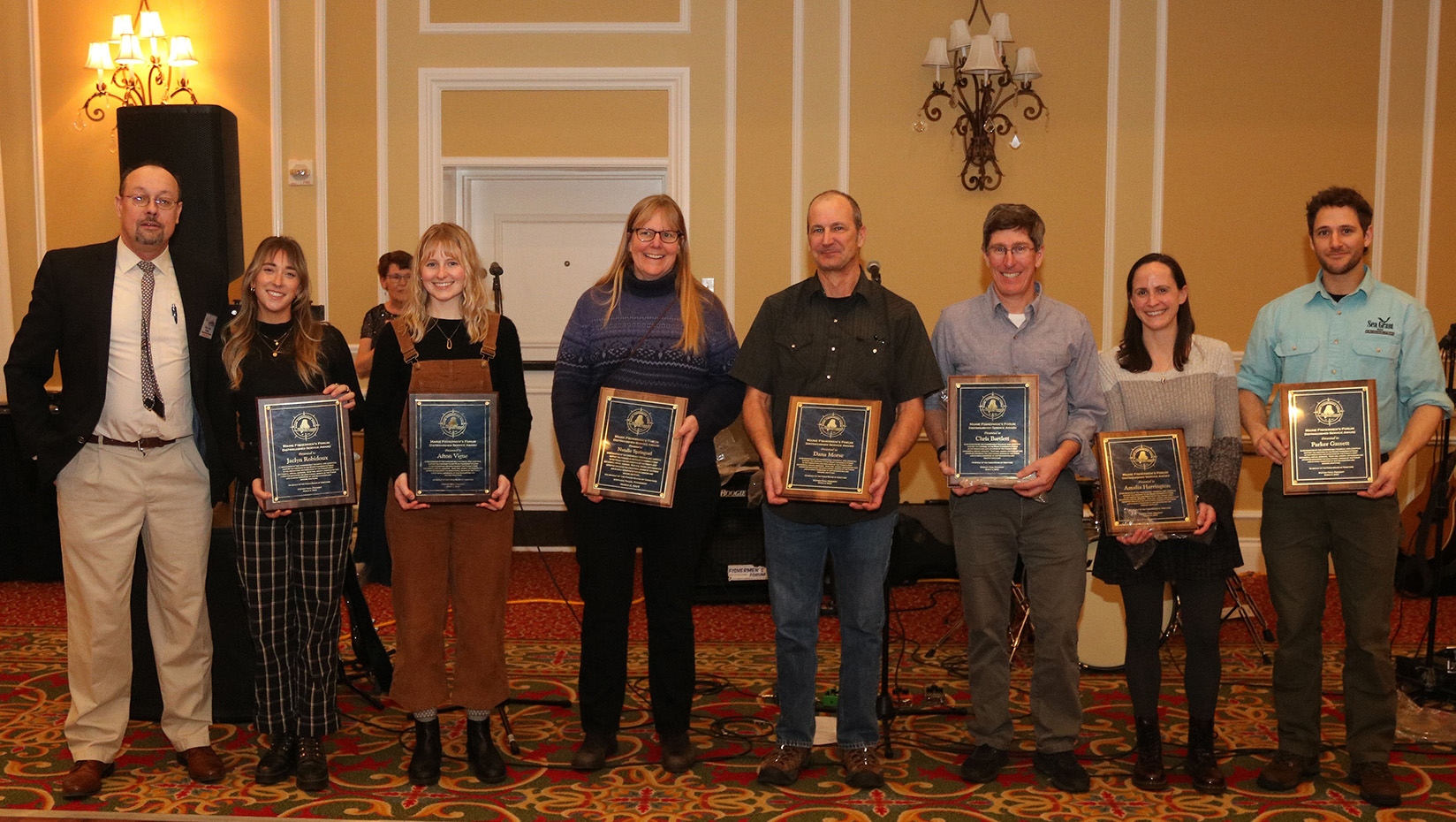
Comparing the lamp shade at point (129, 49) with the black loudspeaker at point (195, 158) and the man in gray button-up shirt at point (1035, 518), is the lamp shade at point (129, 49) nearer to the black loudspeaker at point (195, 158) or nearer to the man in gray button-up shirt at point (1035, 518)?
the black loudspeaker at point (195, 158)

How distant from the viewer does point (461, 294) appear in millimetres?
3236

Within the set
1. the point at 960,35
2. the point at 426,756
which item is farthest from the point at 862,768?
the point at 960,35

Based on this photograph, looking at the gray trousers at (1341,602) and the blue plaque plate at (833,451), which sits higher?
the blue plaque plate at (833,451)

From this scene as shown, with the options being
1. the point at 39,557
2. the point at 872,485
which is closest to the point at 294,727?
the point at 872,485

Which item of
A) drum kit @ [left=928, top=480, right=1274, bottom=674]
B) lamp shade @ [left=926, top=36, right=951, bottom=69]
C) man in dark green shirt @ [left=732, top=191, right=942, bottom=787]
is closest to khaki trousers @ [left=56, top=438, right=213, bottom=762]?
man in dark green shirt @ [left=732, top=191, right=942, bottom=787]

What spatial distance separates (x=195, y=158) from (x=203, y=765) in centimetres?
317

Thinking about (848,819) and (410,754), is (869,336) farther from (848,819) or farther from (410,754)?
(410,754)

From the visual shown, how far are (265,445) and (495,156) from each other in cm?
388

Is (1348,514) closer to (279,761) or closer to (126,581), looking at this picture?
(279,761)

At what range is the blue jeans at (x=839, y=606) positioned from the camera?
3.21 meters

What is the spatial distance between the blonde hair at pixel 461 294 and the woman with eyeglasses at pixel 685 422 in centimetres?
26

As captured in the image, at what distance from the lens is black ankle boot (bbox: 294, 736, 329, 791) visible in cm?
325

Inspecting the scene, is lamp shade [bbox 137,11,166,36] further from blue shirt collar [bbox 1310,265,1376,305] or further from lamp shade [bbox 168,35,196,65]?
blue shirt collar [bbox 1310,265,1376,305]

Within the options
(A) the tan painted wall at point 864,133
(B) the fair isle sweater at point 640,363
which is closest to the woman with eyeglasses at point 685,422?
(B) the fair isle sweater at point 640,363
